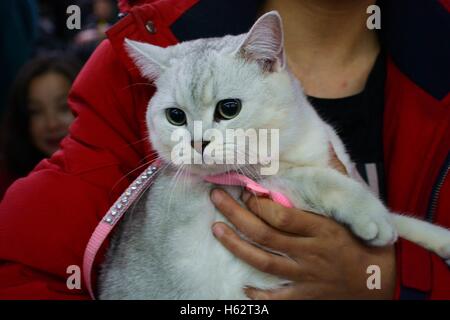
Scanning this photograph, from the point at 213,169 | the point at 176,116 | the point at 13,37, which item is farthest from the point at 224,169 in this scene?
the point at 13,37

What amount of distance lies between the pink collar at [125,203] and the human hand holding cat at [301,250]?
0.02 m

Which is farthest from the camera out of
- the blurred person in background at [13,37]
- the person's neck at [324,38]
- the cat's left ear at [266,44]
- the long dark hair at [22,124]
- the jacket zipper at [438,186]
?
the blurred person in background at [13,37]

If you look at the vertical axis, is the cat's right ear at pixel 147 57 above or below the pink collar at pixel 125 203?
above

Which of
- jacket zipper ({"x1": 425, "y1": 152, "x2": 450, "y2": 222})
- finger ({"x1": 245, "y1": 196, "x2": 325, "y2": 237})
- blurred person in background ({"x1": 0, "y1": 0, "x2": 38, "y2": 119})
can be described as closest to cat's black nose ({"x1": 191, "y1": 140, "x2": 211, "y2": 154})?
finger ({"x1": 245, "y1": 196, "x2": 325, "y2": 237})

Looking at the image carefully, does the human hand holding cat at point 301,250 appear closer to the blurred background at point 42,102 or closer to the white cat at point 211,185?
the white cat at point 211,185

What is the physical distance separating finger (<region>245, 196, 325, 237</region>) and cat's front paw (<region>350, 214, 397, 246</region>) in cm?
6

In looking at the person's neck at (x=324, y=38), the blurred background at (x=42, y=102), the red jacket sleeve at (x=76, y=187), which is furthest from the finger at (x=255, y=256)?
the blurred background at (x=42, y=102)

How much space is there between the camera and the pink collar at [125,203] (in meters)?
0.90

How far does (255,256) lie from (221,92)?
0.89 feet

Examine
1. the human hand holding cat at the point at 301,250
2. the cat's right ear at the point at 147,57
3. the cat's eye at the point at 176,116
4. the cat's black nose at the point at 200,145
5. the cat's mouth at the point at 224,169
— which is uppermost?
the cat's right ear at the point at 147,57

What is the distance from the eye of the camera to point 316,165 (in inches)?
37.9

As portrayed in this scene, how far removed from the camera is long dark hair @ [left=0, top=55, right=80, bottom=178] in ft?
5.28

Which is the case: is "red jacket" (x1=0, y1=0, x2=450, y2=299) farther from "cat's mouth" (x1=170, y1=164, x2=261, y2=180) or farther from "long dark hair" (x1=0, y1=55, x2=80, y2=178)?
"long dark hair" (x1=0, y1=55, x2=80, y2=178)

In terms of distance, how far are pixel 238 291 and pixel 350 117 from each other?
0.45 meters
